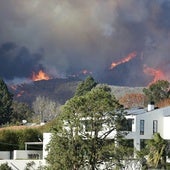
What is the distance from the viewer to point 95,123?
4397 cm

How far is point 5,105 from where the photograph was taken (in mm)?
136625

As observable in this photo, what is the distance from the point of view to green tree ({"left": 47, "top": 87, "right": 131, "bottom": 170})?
4303cm

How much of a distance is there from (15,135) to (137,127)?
58.8 ft

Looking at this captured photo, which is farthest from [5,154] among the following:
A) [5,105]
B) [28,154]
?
[5,105]

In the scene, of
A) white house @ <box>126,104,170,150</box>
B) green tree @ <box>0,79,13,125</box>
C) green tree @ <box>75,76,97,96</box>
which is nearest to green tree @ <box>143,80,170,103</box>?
green tree @ <box>75,76,97,96</box>

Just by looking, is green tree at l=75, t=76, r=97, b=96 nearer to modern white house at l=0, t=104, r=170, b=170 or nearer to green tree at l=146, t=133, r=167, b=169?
modern white house at l=0, t=104, r=170, b=170

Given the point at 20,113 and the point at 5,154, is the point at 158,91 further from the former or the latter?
the point at 5,154

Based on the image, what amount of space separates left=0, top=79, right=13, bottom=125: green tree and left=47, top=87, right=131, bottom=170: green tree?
89.8 m

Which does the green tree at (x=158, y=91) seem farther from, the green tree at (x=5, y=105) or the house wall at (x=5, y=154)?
the house wall at (x=5, y=154)

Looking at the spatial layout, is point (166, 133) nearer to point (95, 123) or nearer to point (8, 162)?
point (8, 162)

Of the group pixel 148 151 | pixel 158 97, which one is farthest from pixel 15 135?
pixel 158 97

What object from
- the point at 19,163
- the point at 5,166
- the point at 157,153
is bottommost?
the point at 5,166

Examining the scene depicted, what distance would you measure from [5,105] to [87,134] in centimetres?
9479

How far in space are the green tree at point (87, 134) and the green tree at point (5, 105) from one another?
89.8m
